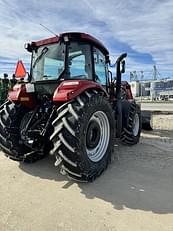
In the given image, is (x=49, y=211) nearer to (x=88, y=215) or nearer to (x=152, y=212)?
(x=88, y=215)

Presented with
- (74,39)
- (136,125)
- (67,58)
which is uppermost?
(74,39)

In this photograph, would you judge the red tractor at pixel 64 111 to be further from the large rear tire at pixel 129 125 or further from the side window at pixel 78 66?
the large rear tire at pixel 129 125

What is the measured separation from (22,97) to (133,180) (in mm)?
2131

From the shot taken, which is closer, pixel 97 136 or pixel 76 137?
pixel 76 137

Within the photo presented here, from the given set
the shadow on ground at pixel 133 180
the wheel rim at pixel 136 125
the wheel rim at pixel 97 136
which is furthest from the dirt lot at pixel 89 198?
the wheel rim at pixel 136 125

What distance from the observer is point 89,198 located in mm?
2957

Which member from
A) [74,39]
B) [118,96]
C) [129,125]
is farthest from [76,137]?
[129,125]

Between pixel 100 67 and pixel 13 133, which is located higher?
pixel 100 67

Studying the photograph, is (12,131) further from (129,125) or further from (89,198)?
(129,125)

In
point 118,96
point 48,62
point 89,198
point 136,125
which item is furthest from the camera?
point 136,125

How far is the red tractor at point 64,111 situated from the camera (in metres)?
3.06

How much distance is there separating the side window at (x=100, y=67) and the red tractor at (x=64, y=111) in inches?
0.7

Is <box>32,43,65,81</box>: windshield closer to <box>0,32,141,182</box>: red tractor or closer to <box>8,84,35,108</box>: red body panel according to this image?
<box>0,32,141,182</box>: red tractor

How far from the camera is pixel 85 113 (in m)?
3.15
